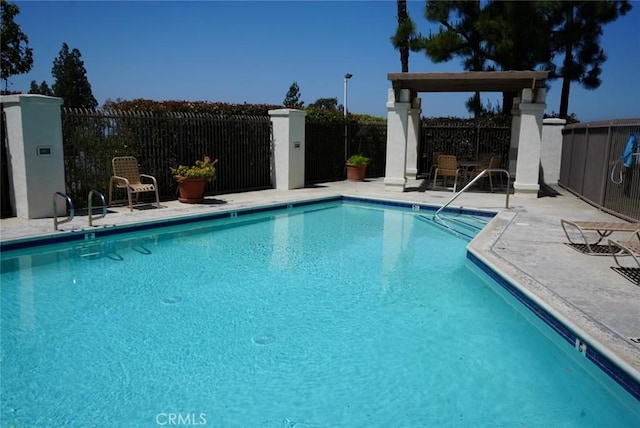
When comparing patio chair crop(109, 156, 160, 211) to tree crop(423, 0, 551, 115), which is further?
tree crop(423, 0, 551, 115)

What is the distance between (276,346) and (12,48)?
23.4 meters

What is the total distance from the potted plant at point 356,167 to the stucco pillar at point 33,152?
9176 millimetres

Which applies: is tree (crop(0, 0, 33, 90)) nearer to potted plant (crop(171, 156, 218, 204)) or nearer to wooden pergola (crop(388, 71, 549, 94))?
potted plant (crop(171, 156, 218, 204))

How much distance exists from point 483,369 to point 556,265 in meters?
2.46

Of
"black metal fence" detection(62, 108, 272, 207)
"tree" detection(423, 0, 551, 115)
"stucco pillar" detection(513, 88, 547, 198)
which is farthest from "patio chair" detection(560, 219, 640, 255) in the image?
"tree" detection(423, 0, 551, 115)

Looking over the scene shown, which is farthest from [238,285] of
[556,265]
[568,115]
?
[568,115]

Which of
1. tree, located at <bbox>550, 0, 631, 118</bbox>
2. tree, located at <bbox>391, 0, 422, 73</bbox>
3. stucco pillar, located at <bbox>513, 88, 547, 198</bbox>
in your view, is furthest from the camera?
tree, located at <bbox>391, 0, 422, 73</bbox>

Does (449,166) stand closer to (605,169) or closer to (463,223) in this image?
(463,223)

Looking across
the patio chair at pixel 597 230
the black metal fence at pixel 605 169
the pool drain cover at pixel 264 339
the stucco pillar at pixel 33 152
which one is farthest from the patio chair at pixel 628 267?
the stucco pillar at pixel 33 152

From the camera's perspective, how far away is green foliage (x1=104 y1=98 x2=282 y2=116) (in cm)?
1113

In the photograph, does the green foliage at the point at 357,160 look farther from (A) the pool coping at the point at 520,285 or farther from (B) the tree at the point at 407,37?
(A) the pool coping at the point at 520,285

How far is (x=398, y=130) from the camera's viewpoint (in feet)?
41.7

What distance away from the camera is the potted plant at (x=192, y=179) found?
10617mm

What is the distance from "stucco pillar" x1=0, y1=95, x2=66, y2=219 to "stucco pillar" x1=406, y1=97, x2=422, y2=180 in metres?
10.7
